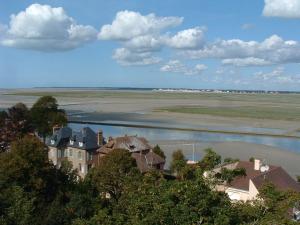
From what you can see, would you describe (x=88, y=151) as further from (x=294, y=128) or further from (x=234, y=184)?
(x=294, y=128)

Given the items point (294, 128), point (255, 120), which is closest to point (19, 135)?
point (294, 128)

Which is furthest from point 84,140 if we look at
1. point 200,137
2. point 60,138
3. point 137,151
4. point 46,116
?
point 200,137

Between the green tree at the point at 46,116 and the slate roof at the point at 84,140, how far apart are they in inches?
521

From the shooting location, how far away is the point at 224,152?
188 feet

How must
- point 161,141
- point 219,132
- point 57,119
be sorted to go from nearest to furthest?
point 57,119
point 161,141
point 219,132

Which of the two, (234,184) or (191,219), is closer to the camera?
(191,219)

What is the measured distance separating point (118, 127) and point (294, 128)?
34274 millimetres

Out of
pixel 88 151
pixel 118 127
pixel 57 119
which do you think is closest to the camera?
pixel 88 151

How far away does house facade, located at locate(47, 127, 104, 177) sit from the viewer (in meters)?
41.3

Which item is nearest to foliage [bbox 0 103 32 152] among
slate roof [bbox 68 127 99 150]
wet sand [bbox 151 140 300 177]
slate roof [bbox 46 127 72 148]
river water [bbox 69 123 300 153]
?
slate roof [bbox 46 127 72 148]

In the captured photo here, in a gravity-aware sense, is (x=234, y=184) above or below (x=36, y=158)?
below

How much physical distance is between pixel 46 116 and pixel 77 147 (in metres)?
18.5

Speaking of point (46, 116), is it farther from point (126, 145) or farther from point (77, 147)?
point (126, 145)

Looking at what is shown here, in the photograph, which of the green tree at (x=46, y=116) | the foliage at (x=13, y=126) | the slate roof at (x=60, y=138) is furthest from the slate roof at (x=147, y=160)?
the green tree at (x=46, y=116)
